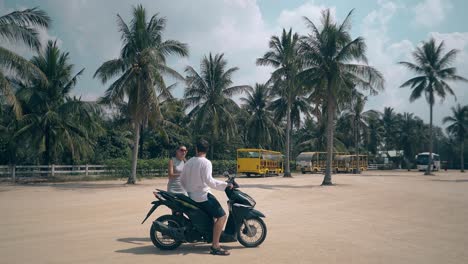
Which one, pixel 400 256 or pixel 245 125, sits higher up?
pixel 245 125

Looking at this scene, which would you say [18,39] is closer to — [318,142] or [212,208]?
[212,208]

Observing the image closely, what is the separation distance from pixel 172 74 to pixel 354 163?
32960 mm

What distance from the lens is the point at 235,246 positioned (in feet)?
22.3

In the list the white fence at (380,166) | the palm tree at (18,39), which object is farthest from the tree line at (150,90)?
the white fence at (380,166)

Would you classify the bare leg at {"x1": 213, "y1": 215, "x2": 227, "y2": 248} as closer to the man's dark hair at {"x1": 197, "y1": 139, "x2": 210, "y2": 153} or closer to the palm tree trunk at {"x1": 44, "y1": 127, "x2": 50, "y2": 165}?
the man's dark hair at {"x1": 197, "y1": 139, "x2": 210, "y2": 153}

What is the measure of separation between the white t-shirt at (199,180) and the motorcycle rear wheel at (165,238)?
551 mm

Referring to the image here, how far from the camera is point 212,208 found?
243 inches

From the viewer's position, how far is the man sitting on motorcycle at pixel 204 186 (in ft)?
A: 20.0

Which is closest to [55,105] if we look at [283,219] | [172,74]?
[172,74]

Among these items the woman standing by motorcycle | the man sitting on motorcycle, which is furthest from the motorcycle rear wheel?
the woman standing by motorcycle

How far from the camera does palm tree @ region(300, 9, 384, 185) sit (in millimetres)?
23938

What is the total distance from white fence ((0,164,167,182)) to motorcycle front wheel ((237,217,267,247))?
22.9m

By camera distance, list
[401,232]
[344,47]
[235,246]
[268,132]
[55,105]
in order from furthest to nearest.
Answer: [268,132] < [55,105] < [344,47] < [401,232] < [235,246]

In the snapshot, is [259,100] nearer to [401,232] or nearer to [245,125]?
[245,125]
